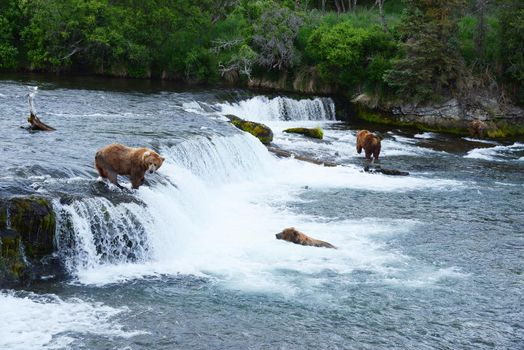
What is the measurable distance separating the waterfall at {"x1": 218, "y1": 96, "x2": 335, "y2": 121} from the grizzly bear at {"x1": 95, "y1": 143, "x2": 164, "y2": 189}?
61.4 feet

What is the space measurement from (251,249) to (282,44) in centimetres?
2593

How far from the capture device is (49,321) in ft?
35.3

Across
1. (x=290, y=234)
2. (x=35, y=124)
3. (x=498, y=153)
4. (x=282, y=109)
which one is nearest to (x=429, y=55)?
(x=498, y=153)

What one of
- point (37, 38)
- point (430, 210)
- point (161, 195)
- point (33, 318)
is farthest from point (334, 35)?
point (33, 318)

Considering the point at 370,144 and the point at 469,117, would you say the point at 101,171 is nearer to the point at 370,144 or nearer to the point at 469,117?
the point at 370,144

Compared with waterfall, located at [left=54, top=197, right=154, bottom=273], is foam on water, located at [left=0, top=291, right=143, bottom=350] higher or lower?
lower

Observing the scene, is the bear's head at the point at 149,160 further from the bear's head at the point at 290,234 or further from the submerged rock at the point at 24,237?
the bear's head at the point at 290,234

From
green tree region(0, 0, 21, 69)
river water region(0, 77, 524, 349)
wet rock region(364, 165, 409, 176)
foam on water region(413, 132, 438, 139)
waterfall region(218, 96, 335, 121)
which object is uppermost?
green tree region(0, 0, 21, 69)

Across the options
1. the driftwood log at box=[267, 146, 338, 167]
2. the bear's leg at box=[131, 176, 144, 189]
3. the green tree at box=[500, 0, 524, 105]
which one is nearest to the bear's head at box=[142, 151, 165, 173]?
the bear's leg at box=[131, 176, 144, 189]

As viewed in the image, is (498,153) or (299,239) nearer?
(299,239)

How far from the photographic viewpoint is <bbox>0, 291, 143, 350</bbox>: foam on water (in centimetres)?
1017

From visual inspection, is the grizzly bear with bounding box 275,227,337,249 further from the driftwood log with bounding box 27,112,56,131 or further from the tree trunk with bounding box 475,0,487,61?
the tree trunk with bounding box 475,0,487,61

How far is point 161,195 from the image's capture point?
16.2 metres

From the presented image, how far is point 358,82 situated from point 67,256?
92.1ft
